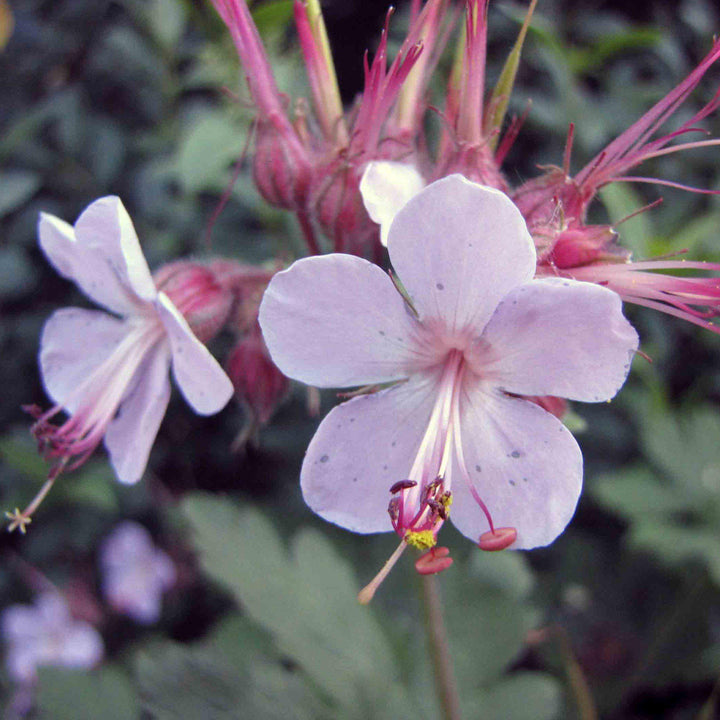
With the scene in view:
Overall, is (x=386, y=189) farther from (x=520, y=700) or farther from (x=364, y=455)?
(x=520, y=700)

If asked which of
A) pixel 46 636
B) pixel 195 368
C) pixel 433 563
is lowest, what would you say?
A: pixel 46 636

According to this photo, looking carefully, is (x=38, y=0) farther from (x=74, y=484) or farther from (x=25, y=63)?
(x=74, y=484)

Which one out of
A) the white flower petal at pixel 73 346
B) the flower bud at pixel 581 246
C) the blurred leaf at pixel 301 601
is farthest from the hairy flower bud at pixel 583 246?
the blurred leaf at pixel 301 601

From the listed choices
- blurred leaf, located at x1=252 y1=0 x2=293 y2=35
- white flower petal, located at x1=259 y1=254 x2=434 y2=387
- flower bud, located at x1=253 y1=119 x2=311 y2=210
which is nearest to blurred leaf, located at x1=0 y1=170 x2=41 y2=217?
blurred leaf, located at x1=252 y1=0 x2=293 y2=35

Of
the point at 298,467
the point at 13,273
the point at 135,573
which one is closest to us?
the point at 13,273

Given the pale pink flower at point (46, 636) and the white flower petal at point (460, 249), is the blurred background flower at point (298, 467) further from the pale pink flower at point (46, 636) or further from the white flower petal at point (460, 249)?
the white flower petal at point (460, 249)

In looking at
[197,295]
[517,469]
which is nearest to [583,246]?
[517,469]
